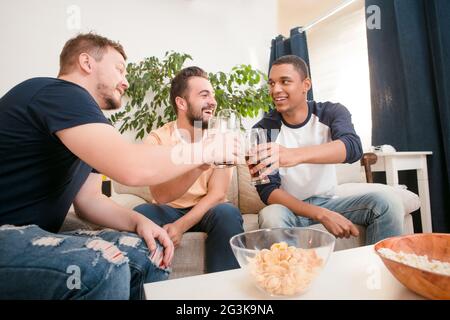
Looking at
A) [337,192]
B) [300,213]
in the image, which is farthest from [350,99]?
[300,213]

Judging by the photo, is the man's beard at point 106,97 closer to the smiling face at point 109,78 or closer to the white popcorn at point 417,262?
the smiling face at point 109,78

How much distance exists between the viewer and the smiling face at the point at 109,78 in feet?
3.17

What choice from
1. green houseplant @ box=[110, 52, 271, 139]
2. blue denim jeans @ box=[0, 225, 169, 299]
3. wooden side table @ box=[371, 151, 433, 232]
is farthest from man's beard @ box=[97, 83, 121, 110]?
wooden side table @ box=[371, 151, 433, 232]

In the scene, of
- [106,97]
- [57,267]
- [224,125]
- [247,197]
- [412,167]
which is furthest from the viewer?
[412,167]

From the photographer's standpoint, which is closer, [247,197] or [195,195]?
[195,195]

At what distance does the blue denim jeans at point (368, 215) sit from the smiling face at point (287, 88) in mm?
527

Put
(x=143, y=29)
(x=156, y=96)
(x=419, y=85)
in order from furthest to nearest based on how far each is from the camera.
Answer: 1. (x=143, y=29)
2. (x=156, y=96)
3. (x=419, y=85)

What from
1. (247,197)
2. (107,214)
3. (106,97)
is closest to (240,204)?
(247,197)

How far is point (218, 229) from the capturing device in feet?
4.00

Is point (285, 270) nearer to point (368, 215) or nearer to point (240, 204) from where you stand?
point (368, 215)

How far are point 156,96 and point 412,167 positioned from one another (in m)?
2.05

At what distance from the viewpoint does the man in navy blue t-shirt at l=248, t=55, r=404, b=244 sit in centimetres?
117

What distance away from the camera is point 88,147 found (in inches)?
27.9

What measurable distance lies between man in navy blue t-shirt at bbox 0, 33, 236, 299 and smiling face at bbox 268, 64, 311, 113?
790 mm
